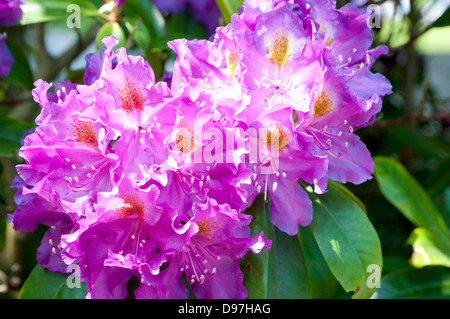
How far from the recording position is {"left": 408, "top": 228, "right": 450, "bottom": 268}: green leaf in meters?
1.33

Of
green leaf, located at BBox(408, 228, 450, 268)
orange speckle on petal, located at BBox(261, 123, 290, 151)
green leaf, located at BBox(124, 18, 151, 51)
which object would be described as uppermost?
green leaf, located at BBox(124, 18, 151, 51)

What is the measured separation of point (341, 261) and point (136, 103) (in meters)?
0.51

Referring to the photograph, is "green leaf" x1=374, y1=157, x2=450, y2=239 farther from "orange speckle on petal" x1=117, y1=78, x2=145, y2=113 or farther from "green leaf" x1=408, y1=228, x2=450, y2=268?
"orange speckle on petal" x1=117, y1=78, x2=145, y2=113

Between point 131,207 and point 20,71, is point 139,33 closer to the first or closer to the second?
point 20,71

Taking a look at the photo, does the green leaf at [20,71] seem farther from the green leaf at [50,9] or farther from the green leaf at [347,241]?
the green leaf at [347,241]

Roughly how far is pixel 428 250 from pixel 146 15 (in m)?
0.94

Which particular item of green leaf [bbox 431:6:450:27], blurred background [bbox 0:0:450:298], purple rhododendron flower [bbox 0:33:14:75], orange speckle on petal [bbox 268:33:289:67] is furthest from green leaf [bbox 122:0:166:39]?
green leaf [bbox 431:6:450:27]

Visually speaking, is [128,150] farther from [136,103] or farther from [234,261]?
[234,261]

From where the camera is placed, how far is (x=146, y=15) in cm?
144

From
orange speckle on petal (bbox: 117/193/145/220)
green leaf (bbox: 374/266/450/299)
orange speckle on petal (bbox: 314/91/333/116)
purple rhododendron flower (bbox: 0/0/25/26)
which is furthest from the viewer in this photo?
green leaf (bbox: 374/266/450/299)

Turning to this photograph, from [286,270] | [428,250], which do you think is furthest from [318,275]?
[428,250]

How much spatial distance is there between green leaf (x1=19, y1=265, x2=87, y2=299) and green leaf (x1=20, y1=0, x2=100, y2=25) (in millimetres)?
609

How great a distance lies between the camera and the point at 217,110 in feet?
3.17

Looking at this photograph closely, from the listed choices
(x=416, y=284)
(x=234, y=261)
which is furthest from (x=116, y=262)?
(x=416, y=284)
